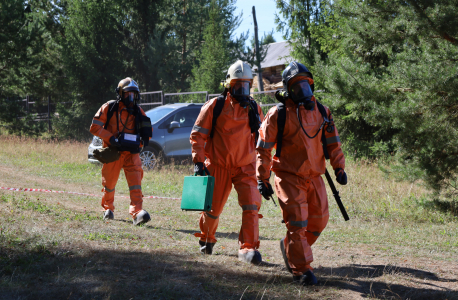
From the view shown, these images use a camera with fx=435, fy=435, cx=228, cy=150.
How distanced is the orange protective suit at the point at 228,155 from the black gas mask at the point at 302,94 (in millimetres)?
837

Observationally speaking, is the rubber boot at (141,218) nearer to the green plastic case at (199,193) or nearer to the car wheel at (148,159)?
the green plastic case at (199,193)

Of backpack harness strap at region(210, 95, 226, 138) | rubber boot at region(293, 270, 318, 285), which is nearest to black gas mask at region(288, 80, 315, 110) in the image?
backpack harness strap at region(210, 95, 226, 138)

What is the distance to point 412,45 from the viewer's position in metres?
7.25

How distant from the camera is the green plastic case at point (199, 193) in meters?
4.44

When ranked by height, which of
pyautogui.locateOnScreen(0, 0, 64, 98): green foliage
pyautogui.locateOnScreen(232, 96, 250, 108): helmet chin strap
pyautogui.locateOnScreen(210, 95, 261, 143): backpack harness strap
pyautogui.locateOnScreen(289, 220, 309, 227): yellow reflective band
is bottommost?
pyautogui.locateOnScreen(289, 220, 309, 227): yellow reflective band

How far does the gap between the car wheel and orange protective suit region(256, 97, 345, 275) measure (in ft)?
26.2

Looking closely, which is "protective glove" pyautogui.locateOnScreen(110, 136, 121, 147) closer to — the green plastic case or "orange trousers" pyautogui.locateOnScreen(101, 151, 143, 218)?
"orange trousers" pyautogui.locateOnScreen(101, 151, 143, 218)

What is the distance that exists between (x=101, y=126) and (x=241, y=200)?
9.26 feet

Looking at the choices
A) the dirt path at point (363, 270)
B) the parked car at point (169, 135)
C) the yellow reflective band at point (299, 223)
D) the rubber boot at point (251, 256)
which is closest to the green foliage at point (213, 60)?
the parked car at point (169, 135)

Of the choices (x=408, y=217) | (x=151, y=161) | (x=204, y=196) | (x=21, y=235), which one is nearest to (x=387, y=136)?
(x=408, y=217)

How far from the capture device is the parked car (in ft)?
38.7

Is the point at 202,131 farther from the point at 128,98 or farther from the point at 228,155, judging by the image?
the point at 128,98

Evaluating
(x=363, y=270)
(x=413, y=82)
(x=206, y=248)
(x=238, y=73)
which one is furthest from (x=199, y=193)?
(x=413, y=82)

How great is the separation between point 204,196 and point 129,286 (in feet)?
4.12
